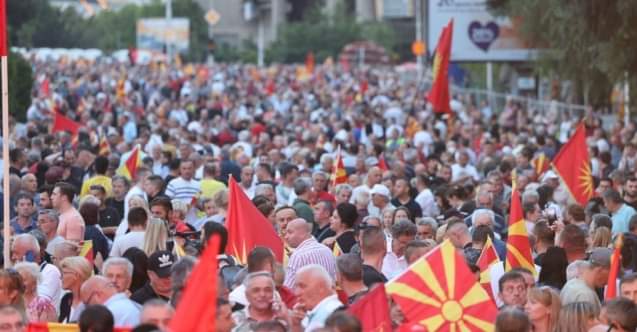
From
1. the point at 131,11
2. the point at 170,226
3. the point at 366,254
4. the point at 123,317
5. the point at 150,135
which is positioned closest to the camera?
the point at 123,317

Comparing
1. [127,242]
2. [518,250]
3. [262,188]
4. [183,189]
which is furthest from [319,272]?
[183,189]

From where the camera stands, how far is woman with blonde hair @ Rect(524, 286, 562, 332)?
10.4 meters

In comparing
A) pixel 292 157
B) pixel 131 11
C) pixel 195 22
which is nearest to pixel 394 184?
pixel 292 157

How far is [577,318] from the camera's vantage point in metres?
10.4

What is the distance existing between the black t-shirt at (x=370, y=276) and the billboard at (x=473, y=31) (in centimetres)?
2876

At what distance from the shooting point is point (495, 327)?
30.6 feet

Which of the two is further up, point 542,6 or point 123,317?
point 542,6

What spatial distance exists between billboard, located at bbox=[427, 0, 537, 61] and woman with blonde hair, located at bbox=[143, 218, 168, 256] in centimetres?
2744

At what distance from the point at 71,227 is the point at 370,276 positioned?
4078 millimetres

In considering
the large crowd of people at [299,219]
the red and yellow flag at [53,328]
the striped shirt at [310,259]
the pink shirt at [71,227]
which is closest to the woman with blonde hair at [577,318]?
the large crowd of people at [299,219]

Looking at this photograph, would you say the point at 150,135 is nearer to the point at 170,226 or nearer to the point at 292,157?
the point at 292,157

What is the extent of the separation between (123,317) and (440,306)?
202 cm

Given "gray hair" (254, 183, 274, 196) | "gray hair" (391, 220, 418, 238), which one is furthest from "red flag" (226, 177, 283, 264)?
"gray hair" (254, 183, 274, 196)

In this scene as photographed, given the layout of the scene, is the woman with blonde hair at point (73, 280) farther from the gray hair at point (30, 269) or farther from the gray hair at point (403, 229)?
the gray hair at point (403, 229)
